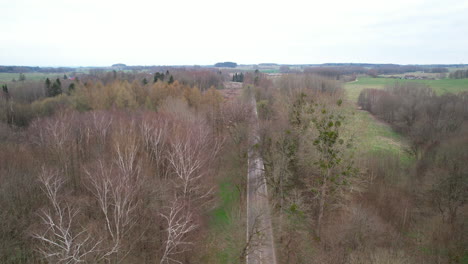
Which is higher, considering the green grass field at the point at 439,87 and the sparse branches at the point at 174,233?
the green grass field at the point at 439,87

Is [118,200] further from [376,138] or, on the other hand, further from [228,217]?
[376,138]

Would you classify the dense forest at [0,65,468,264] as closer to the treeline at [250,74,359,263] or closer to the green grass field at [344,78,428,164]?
the treeline at [250,74,359,263]

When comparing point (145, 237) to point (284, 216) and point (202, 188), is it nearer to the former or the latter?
point (202, 188)

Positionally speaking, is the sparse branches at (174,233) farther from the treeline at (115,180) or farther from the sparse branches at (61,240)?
the sparse branches at (61,240)

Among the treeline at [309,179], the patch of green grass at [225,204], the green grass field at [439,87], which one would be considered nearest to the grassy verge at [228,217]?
the patch of green grass at [225,204]

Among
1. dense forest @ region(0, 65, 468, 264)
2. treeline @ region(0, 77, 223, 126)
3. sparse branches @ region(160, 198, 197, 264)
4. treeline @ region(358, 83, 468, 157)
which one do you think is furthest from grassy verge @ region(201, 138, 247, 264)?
treeline @ region(358, 83, 468, 157)

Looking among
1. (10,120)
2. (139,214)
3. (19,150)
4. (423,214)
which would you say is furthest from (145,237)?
(10,120)
